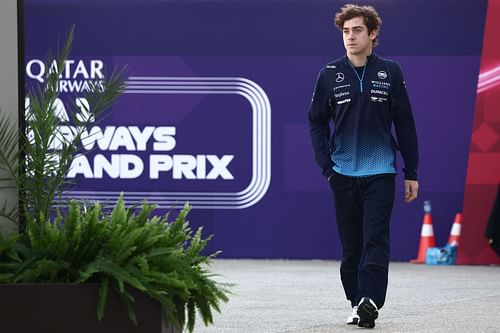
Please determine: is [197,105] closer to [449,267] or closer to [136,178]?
[136,178]

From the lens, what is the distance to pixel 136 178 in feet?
49.3

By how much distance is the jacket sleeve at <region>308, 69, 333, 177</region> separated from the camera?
782 cm

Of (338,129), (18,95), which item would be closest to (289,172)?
(338,129)

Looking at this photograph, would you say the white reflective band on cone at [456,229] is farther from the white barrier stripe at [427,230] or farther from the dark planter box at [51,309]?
the dark planter box at [51,309]

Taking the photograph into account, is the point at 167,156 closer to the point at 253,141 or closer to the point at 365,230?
the point at 253,141

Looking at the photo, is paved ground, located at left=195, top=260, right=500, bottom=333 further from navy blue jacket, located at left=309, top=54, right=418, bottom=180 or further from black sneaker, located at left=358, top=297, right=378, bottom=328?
navy blue jacket, located at left=309, top=54, right=418, bottom=180

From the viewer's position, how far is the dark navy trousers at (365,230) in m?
7.55

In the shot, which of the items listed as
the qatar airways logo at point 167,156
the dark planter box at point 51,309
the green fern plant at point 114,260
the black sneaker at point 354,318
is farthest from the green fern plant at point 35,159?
the qatar airways logo at point 167,156

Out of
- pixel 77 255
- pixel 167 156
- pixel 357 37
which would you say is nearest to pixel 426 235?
pixel 167 156

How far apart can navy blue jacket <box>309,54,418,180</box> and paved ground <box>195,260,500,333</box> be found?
3.36 feet

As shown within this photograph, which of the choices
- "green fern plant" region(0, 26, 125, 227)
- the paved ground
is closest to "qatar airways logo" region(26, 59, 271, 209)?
the paved ground

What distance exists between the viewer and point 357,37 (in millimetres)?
7742

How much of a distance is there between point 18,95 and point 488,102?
1009 cm

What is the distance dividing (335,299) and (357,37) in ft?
9.55
